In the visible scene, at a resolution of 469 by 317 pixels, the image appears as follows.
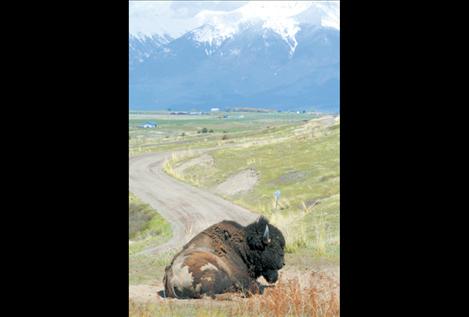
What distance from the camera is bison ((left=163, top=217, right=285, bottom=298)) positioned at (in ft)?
21.2

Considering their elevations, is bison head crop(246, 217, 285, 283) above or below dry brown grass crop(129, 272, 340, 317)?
above

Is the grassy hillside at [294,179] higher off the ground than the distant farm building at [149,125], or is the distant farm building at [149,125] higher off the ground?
the distant farm building at [149,125]

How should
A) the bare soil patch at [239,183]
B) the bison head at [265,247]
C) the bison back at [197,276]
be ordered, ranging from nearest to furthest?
the bison back at [197,276] → the bison head at [265,247] → the bare soil patch at [239,183]

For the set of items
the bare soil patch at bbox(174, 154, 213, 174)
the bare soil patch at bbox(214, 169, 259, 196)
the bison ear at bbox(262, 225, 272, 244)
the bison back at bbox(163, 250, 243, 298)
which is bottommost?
the bison back at bbox(163, 250, 243, 298)

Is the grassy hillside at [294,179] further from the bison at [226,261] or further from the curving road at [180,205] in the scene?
the bison at [226,261]

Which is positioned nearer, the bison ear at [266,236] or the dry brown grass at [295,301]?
the dry brown grass at [295,301]

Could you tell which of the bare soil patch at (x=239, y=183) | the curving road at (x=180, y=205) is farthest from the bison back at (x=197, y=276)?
the bare soil patch at (x=239, y=183)

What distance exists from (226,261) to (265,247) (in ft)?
1.33

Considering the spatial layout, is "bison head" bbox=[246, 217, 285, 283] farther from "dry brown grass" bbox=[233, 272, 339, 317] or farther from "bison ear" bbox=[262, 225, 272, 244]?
"dry brown grass" bbox=[233, 272, 339, 317]

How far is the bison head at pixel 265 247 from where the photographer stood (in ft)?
21.5

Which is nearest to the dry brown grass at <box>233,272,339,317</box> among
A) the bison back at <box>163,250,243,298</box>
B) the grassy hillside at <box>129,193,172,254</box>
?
the bison back at <box>163,250,243,298</box>

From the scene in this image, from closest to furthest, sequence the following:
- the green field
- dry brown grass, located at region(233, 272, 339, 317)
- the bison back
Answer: dry brown grass, located at region(233, 272, 339, 317) → the bison back → the green field

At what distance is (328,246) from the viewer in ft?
30.9
